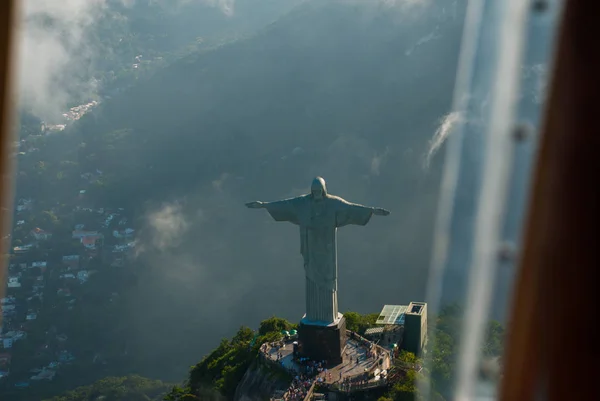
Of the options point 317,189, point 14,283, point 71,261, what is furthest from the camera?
point 71,261

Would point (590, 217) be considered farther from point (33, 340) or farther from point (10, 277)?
point (10, 277)

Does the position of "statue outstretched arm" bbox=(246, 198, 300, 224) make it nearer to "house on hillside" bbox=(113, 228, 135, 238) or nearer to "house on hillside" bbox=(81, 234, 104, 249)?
"house on hillside" bbox=(113, 228, 135, 238)

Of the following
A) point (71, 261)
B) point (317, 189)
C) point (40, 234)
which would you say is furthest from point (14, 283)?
point (317, 189)

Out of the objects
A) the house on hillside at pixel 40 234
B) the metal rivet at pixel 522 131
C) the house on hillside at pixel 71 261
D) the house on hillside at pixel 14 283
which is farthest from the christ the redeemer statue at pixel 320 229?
the house on hillside at pixel 40 234

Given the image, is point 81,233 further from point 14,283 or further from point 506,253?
point 506,253

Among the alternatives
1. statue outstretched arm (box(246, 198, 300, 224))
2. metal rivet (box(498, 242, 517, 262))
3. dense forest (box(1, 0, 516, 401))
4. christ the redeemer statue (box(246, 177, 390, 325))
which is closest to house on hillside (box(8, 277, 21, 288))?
dense forest (box(1, 0, 516, 401))

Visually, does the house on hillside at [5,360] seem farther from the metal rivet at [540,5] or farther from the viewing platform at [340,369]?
the metal rivet at [540,5]

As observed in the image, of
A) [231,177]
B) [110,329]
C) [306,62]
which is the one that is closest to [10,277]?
[110,329]
